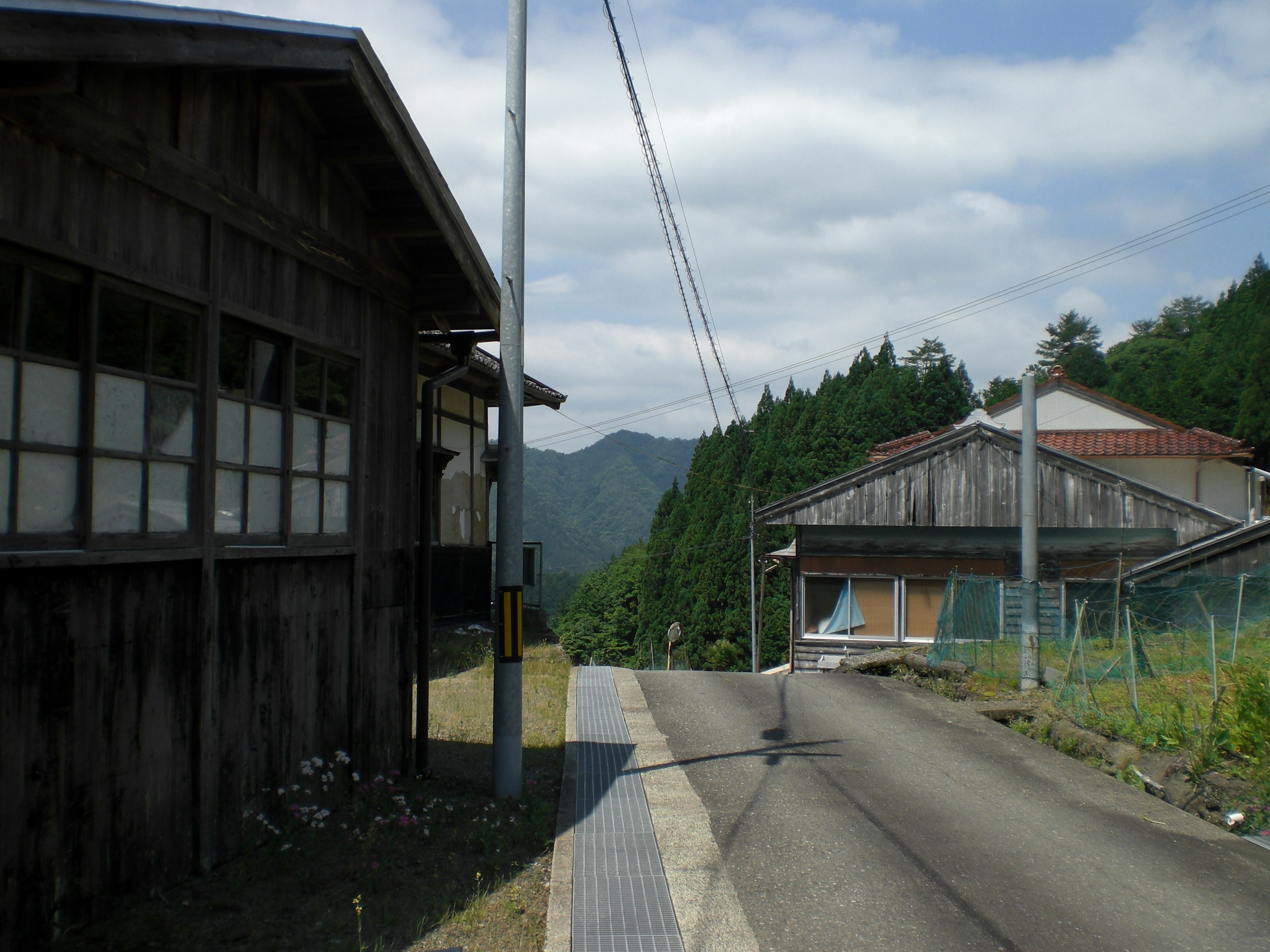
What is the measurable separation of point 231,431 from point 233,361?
1.37 feet

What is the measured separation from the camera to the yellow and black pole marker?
6793 mm

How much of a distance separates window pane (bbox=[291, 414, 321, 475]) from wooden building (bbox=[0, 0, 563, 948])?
0.08 ft

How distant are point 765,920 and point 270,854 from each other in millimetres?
2861

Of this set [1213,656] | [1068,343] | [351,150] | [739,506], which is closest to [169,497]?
[351,150]

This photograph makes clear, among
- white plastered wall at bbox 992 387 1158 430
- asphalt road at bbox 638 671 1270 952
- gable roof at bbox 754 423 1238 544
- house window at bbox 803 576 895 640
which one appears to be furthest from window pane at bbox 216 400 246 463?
white plastered wall at bbox 992 387 1158 430

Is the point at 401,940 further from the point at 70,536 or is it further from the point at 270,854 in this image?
the point at 70,536

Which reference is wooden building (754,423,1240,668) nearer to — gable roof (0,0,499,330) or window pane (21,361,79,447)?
gable roof (0,0,499,330)

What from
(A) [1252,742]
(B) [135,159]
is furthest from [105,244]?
(A) [1252,742]

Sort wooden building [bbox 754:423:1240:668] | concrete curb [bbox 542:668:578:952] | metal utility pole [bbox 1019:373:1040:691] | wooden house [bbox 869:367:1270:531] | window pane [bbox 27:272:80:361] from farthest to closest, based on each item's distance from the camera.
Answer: wooden house [bbox 869:367:1270:531]
wooden building [bbox 754:423:1240:668]
metal utility pole [bbox 1019:373:1040:691]
concrete curb [bbox 542:668:578:952]
window pane [bbox 27:272:80:361]

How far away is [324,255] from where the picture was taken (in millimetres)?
6242

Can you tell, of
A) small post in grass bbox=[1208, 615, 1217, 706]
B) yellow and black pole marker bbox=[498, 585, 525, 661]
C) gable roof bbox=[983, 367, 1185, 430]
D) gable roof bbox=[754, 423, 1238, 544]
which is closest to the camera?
yellow and black pole marker bbox=[498, 585, 525, 661]

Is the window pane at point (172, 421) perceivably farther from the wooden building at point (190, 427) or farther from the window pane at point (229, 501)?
the window pane at point (229, 501)

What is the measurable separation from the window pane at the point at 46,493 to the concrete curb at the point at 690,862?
2.98 m

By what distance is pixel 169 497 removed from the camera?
481 cm
